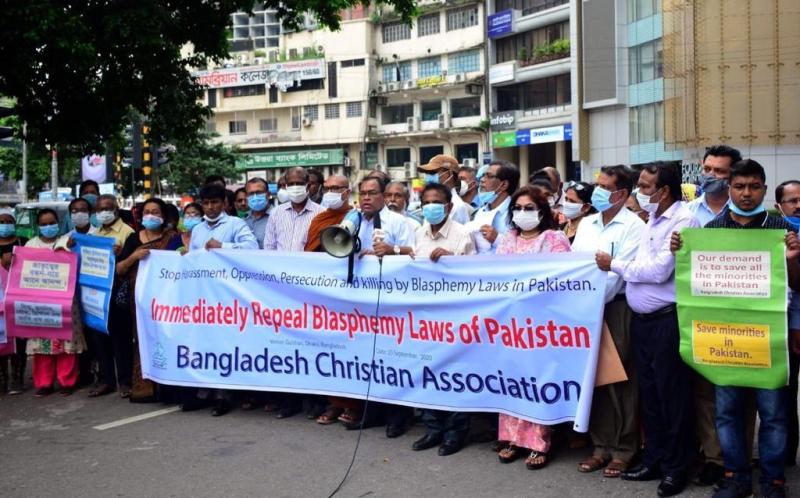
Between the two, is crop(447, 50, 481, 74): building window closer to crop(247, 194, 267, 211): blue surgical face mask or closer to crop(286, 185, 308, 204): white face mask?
crop(247, 194, 267, 211): blue surgical face mask

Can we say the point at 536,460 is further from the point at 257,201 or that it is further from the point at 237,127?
the point at 237,127

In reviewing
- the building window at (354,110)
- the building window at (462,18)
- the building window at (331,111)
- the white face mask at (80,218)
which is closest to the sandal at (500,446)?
the white face mask at (80,218)

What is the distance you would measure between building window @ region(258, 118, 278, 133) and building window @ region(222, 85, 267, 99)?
6.42 ft

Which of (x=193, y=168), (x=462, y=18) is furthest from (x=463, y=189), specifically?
(x=462, y=18)

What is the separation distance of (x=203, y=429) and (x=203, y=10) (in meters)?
7.38

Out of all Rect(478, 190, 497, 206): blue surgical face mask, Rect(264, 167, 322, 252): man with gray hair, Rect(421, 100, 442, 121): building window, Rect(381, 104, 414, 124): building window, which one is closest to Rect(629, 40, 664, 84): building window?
Answer: Rect(421, 100, 442, 121): building window

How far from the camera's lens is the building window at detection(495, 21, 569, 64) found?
44.6 metres

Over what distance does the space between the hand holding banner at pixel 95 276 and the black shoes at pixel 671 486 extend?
507cm

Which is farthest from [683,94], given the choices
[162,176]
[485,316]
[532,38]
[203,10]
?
[485,316]

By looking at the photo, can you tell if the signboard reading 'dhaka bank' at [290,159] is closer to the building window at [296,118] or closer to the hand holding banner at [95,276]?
the building window at [296,118]

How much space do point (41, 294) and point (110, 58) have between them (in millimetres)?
4413

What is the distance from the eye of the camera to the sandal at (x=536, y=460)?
5.54 m

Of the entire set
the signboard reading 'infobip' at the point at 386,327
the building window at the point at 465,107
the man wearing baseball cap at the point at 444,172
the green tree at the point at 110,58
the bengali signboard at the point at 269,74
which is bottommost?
the signboard reading 'infobip' at the point at 386,327

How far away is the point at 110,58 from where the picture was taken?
11500 mm
